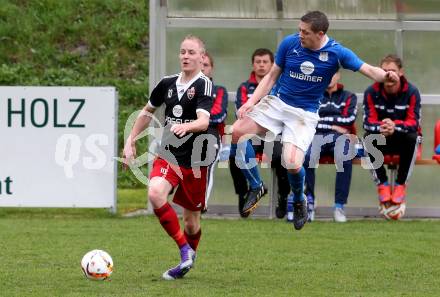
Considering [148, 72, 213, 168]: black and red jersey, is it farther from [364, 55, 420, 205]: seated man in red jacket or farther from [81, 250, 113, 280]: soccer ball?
[364, 55, 420, 205]: seated man in red jacket

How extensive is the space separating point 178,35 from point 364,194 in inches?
122

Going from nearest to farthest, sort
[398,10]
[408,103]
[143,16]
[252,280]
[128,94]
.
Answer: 1. [252,280]
2. [408,103]
3. [398,10]
4. [128,94]
5. [143,16]

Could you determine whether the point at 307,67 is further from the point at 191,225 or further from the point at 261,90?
the point at 191,225

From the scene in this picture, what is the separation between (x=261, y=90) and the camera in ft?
31.7

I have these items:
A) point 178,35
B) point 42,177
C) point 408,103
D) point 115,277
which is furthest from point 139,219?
point 115,277

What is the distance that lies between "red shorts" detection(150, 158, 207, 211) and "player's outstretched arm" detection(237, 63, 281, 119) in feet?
2.59

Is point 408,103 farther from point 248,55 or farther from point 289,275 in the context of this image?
point 289,275

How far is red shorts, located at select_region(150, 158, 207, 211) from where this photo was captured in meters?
8.68

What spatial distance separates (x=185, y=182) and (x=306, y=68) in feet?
5.58

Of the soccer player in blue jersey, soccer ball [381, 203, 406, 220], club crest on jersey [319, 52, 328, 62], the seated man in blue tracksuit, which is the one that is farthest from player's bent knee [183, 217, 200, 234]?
soccer ball [381, 203, 406, 220]

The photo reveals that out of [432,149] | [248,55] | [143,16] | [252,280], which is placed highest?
[143,16]

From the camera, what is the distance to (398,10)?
14242 millimetres

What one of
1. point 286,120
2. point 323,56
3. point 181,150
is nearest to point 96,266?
point 181,150

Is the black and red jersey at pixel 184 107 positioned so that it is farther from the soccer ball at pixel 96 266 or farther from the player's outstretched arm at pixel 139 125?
the soccer ball at pixel 96 266
